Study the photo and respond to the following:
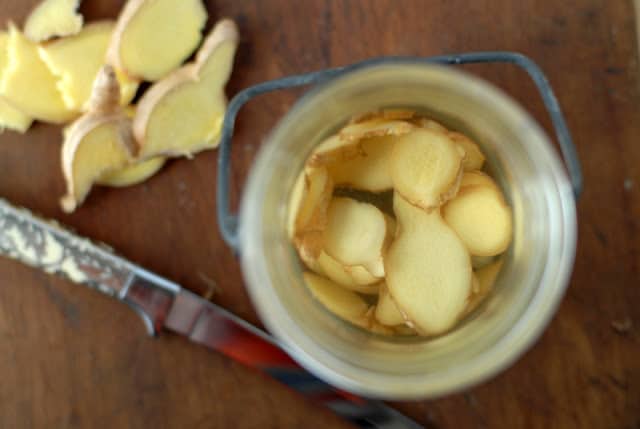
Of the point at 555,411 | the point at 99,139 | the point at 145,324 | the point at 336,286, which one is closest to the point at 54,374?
the point at 145,324

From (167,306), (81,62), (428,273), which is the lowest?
(167,306)

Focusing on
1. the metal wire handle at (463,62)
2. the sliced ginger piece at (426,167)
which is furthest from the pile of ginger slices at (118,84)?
the sliced ginger piece at (426,167)

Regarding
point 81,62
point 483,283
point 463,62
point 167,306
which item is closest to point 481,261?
point 483,283

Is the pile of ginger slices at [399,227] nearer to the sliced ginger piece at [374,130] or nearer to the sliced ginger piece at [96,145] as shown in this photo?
the sliced ginger piece at [374,130]

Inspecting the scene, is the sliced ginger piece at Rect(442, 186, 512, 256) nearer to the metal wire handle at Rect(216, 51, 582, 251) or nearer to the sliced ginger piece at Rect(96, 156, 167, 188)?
the metal wire handle at Rect(216, 51, 582, 251)

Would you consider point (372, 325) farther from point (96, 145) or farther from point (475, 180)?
point (96, 145)
